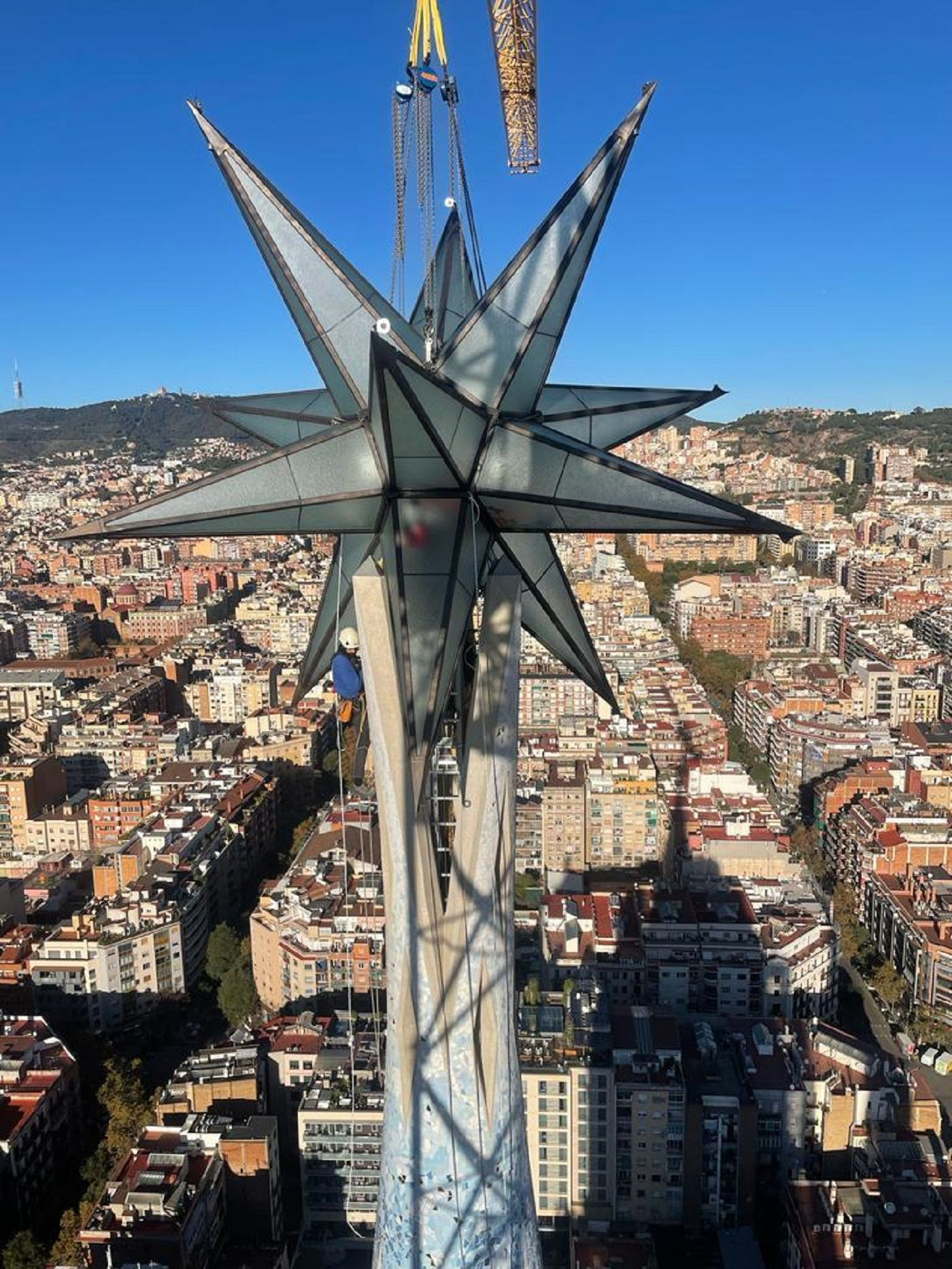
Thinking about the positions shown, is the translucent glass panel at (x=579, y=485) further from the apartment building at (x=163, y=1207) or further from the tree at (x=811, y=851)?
the tree at (x=811, y=851)

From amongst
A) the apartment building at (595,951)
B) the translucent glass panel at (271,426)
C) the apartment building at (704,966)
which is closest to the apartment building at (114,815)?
the apartment building at (595,951)

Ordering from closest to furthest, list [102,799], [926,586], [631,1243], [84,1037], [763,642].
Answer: [631,1243] → [84,1037] → [102,799] → [763,642] → [926,586]

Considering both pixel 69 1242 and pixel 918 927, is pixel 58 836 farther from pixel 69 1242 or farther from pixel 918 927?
pixel 918 927

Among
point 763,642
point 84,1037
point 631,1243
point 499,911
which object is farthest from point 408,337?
point 763,642

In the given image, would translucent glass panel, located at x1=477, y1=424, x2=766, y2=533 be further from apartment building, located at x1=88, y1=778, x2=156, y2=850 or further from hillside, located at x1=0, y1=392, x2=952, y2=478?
hillside, located at x1=0, y1=392, x2=952, y2=478

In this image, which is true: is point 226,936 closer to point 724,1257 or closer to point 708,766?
point 724,1257

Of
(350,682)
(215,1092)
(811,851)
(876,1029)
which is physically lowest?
(876,1029)

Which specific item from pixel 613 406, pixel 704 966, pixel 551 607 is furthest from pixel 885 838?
pixel 613 406
